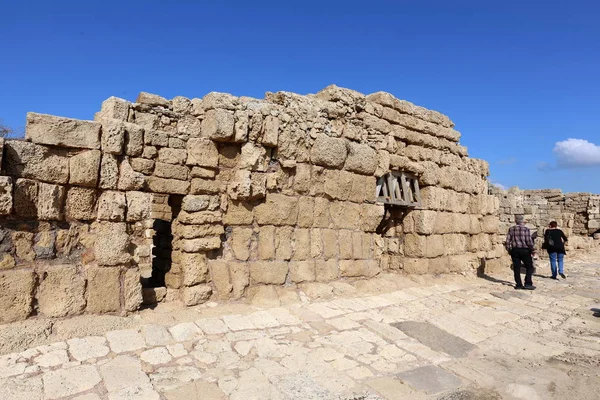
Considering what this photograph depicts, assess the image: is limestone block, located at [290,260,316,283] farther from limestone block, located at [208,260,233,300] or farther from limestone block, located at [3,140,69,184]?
limestone block, located at [3,140,69,184]

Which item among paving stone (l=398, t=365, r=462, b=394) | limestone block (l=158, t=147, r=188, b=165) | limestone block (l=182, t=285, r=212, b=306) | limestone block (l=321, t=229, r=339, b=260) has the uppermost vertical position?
limestone block (l=158, t=147, r=188, b=165)

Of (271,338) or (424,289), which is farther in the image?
(424,289)

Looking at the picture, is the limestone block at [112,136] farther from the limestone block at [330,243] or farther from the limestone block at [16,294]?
the limestone block at [330,243]

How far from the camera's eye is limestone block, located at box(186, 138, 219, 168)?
17.4 ft

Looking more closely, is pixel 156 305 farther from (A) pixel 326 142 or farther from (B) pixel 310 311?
(A) pixel 326 142

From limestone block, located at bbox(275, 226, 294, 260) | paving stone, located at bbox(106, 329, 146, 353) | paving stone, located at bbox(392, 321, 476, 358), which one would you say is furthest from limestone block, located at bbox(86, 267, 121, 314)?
paving stone, located at bbox(392, 321, 476, 358)

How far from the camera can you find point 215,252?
5484 millimetres

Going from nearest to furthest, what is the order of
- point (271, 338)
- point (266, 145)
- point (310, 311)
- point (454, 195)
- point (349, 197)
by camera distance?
point (271, 338)
point (310, 311)
point (266, 145)
point (349, 197)
point (454, 195)

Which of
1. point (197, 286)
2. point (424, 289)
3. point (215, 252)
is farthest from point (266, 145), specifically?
point (424, 289)

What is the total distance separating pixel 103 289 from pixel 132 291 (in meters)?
0.31

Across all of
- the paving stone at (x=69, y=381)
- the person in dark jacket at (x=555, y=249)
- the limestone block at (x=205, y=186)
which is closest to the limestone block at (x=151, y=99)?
the limestone block at (x=205, y=186)

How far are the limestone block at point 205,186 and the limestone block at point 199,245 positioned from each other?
0.63m

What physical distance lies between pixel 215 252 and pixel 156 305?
98 centimetres

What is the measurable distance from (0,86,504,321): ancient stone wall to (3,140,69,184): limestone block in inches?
0.4
